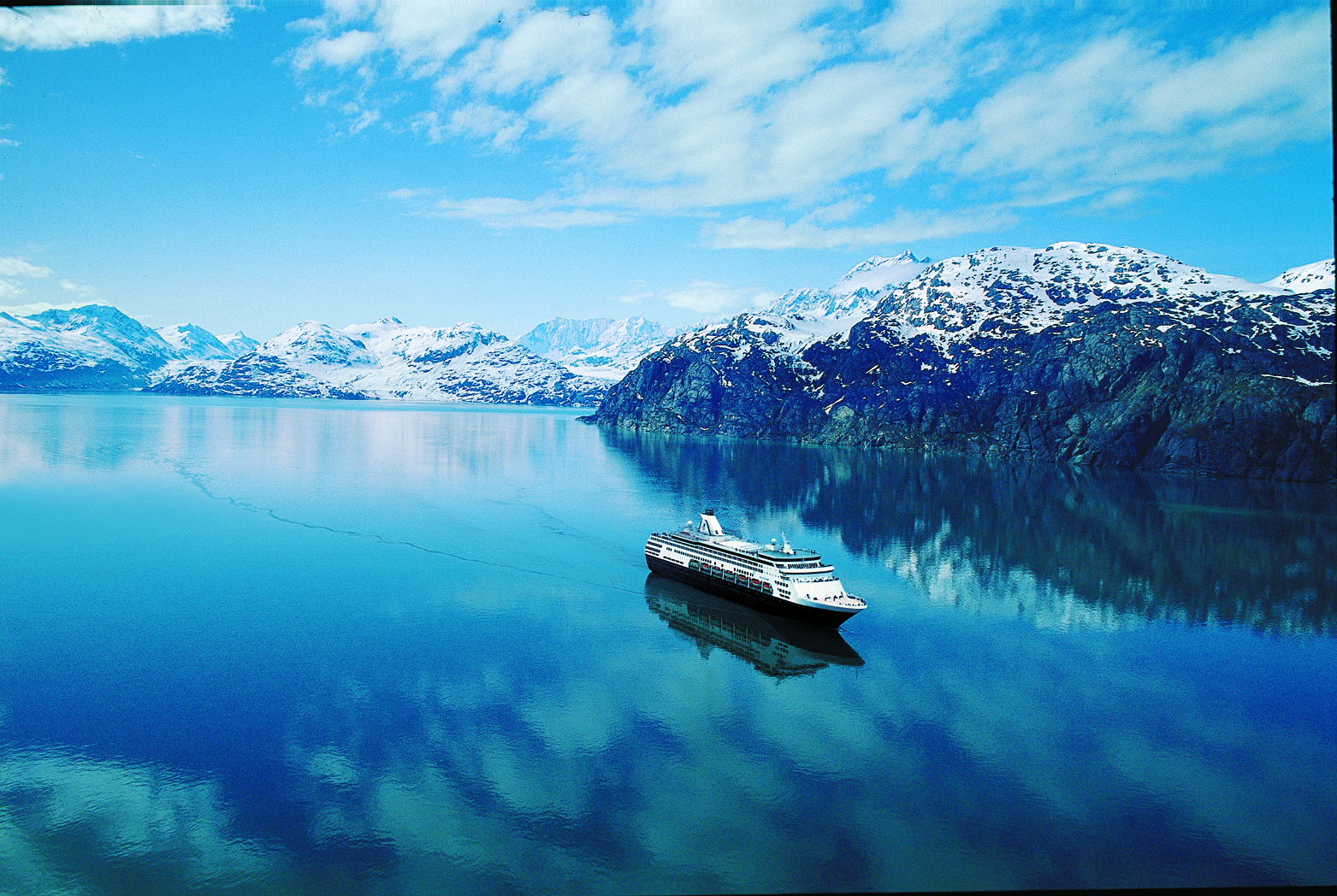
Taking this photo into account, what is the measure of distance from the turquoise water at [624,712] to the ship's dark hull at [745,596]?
1.05 metres

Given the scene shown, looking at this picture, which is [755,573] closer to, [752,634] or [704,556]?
[752,634]

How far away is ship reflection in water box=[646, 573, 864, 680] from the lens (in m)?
36.5

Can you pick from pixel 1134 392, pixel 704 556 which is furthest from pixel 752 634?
pixel 1134 392

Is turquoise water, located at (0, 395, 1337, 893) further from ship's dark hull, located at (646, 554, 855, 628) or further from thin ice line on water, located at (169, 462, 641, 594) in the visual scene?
ship's dark hull, located at (646, 554, 855, 628)

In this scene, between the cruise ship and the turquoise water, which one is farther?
the cruise ship

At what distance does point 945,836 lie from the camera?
2156cm

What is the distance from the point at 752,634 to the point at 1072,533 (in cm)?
4509

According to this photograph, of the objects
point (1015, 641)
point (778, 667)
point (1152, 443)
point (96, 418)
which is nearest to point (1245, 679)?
point (1015, 641)

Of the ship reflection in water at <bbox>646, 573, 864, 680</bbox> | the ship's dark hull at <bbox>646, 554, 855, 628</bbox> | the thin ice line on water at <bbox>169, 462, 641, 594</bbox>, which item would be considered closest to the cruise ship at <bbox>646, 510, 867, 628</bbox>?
the ship's dark hull at <bbox>646, 554, 855, 628</bbox>

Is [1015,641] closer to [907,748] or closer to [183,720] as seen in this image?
[907,748]

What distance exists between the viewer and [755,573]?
44781 mm

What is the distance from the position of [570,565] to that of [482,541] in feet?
32.9

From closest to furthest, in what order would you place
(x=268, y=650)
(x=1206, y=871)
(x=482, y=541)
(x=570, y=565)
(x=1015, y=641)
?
(x=1206, y=871) → (x=268, y=650) → (x=1015, y=641) → (x=570, y=565) → (x=482, y=541)

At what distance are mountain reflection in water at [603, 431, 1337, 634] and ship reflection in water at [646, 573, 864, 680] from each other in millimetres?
11919
